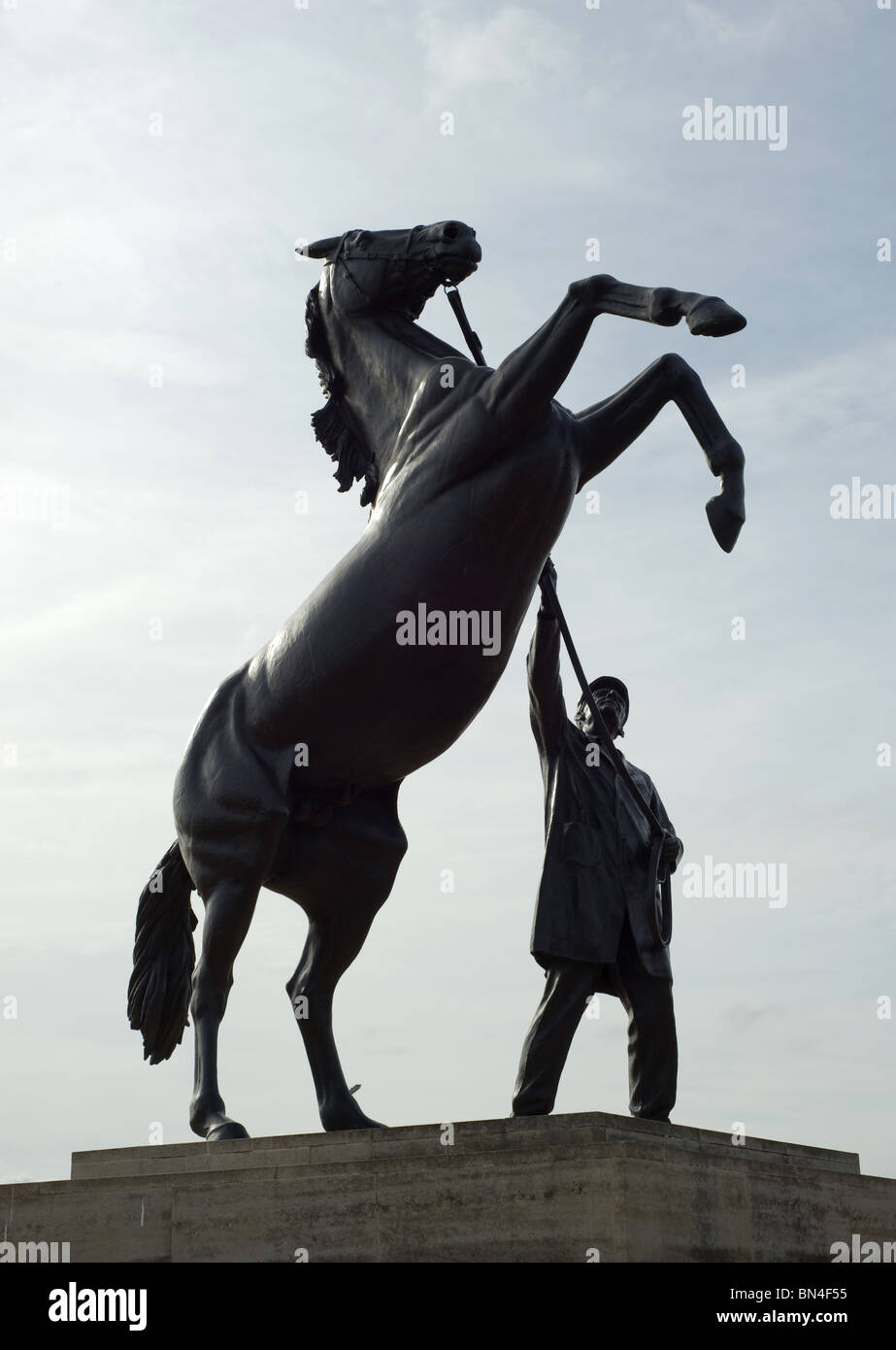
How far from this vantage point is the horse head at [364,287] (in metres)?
10.1

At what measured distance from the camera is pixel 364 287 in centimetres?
1023

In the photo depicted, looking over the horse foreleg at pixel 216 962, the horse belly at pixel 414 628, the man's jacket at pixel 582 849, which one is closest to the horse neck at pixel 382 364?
the horse belly at pixel 414 628

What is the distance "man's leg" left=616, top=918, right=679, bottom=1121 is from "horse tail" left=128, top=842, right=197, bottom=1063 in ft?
8.68

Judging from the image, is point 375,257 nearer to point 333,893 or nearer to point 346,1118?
point 333,893

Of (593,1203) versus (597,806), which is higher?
(597,806)

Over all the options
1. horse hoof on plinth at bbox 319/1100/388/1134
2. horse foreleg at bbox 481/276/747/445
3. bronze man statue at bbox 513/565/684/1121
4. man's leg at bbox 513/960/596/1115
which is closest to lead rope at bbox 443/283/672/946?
bronze man statue at bbox 513/565/684/1121

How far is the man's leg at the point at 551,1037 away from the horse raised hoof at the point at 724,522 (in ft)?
7.87

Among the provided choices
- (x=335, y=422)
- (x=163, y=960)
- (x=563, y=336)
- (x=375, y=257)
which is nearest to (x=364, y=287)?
(x=375, y=257)

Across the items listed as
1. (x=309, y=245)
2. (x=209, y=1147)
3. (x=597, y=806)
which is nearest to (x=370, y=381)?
(x=309, y=245)

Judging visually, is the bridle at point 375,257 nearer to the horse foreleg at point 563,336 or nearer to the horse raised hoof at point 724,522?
the horse foreleg at point 563,336

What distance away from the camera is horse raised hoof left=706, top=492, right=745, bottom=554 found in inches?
351
